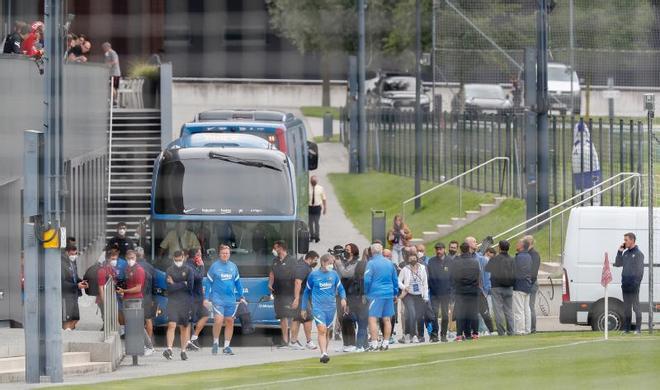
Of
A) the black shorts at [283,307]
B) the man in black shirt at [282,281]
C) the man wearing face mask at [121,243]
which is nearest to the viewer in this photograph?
the man in black shirt at [282,281]

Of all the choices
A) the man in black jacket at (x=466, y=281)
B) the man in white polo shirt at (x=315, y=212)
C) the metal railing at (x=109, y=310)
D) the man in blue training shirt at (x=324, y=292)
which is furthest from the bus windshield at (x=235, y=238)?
the man in white polo shirt at (x=315, y=212)

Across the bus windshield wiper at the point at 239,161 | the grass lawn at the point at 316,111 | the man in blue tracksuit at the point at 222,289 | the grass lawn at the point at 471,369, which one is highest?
the grass lawn at the point at 316,111

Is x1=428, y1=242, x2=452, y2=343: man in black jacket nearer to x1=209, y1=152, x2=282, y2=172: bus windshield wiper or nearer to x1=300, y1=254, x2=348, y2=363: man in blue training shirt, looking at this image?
x1=300, y1=254, x2=348, y2=363: man in blue training shirt

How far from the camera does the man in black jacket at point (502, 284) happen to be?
14.9 metres

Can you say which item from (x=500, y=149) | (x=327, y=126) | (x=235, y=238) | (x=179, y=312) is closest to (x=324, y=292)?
(x=179, y=312)

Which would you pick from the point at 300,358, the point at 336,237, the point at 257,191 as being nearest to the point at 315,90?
the point at 336,237

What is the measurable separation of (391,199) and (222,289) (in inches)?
540

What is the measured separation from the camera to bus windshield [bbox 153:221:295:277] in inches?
620

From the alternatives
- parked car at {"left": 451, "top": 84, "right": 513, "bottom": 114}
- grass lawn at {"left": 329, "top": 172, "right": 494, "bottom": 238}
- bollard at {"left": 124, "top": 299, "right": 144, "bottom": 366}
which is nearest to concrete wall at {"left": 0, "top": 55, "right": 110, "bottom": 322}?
bollard at {"left": 124, "top": 299, "right": 144, "bottom": 366}

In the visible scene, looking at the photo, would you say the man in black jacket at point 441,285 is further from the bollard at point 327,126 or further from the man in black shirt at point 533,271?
the bollard at point 327,126

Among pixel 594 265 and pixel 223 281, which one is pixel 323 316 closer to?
pixel 223 281

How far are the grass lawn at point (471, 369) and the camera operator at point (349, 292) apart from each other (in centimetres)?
52

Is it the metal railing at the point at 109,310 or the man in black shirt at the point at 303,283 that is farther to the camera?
the man in black shirt at the point at 303,283

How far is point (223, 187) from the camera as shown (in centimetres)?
1623
